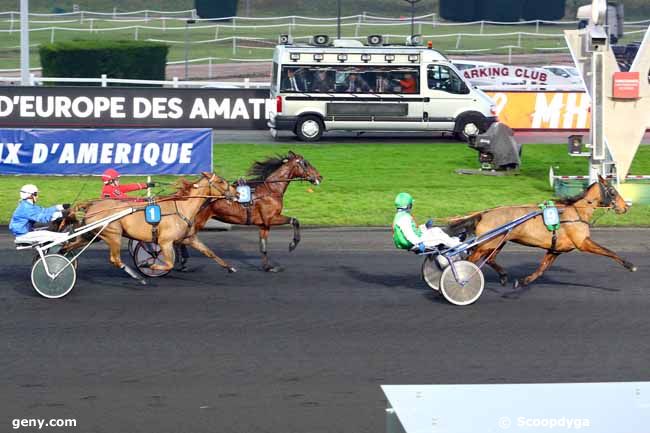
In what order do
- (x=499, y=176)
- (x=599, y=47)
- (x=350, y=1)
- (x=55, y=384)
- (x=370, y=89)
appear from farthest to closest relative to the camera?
(x=350, y=1), (x=370, y=89), (x=499, y=176), (x=599, y=47), (x=55, y=384)

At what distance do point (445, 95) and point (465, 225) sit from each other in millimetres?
15652

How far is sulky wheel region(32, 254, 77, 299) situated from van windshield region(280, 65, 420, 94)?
51.5 ft

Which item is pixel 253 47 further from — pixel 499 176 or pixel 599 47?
pixel 599 47

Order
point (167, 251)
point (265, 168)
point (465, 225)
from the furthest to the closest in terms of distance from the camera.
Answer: point (265, 168)
point (167, 251)
point (465, 225)

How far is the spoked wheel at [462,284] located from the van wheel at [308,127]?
16.2m

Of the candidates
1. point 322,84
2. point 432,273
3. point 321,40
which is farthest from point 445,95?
point 432,273

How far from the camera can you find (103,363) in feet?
33.9

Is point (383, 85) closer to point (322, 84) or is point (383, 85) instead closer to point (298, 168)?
point (322, 84)

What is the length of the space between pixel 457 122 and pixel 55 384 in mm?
20201

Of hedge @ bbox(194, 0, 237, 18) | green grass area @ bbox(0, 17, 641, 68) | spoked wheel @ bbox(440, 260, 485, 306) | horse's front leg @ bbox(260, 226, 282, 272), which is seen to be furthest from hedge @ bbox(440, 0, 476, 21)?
spoked wheel @ bbox(440, 260, 485, 306)

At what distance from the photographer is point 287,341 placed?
11250 millimetres

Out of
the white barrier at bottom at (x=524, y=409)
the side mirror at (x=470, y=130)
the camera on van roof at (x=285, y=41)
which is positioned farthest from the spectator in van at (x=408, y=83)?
the white barrier at bottom at (x=524, y=409)

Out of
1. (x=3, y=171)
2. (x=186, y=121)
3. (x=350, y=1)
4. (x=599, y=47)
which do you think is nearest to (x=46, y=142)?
(x=3, y=171)

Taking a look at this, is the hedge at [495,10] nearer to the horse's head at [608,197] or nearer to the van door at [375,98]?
the van door at [375,98]
